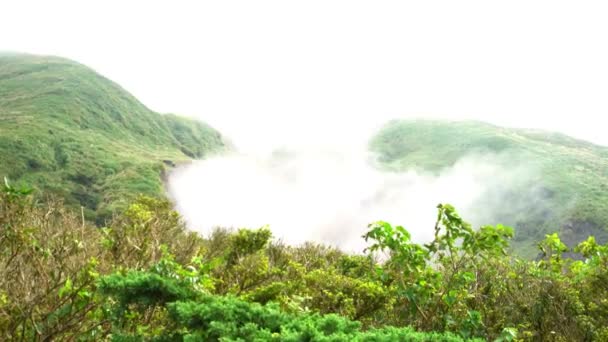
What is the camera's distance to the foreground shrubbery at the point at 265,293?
579cm

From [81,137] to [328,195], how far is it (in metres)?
83.4

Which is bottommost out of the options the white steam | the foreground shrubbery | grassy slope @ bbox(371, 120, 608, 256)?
the white steam

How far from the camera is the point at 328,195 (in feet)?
525

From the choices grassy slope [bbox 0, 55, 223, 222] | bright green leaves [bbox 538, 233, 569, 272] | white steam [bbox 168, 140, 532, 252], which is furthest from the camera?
white steam [bbox 168, 140, 532, 252]

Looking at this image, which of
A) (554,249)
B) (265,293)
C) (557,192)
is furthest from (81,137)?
(557,192)

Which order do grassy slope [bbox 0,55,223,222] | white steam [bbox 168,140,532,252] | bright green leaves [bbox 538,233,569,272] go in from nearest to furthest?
bright green leaves [bbox 538,233,569,272], grassy slope [bbox 0,55,223,222], white steam [bbox 168,140,532,252]

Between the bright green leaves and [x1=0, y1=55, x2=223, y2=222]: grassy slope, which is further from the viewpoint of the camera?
[x1=0, y1=55, x2=223, y2=222]: grassy slope

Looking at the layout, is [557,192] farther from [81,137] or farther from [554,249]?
[554,249]

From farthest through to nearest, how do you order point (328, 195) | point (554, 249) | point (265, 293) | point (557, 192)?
point (328, 195), point (557, 192), point (554, 249), point (265, 293)

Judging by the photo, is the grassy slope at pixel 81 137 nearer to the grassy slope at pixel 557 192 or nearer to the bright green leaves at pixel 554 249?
the bright green leaves at pixel 554 249

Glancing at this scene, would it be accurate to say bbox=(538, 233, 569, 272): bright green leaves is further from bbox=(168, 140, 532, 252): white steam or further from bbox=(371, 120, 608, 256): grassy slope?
bbox=(371, 120, 608, 256): grassy slope

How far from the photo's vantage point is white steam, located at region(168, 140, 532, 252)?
118 metres

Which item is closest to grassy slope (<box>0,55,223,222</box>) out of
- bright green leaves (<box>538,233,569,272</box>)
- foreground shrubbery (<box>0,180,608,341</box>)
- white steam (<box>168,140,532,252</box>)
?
white steam (<box>168,140,532,252</box>)

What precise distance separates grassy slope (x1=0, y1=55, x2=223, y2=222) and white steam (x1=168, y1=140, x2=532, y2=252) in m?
13.4
